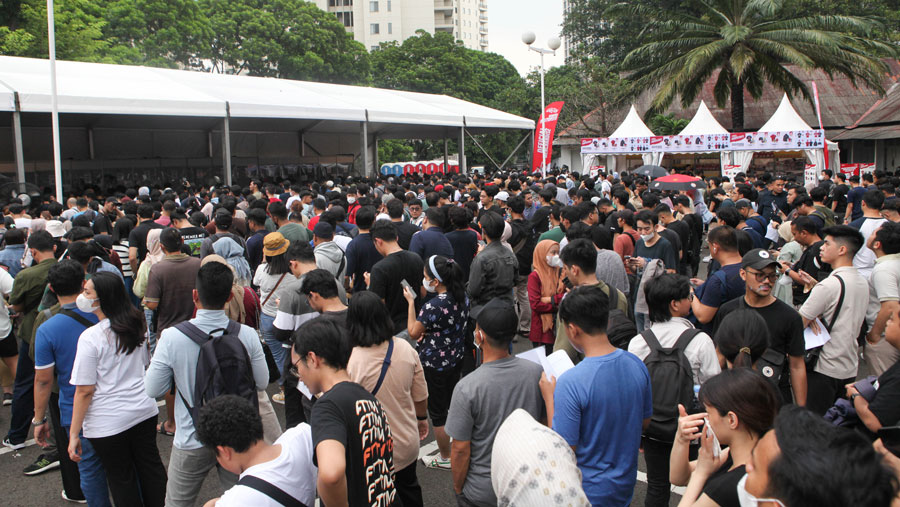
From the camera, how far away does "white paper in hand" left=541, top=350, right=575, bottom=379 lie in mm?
3135

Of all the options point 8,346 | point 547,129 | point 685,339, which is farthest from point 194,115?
point 685,339

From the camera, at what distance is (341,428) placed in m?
2.42

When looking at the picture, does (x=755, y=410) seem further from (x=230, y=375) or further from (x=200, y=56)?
(x=200, y=56)

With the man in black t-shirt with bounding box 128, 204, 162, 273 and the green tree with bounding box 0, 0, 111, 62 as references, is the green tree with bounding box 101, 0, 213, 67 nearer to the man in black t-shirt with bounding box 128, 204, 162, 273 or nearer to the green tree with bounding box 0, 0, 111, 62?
the green tree with bounding box 0, 0, 111, 62

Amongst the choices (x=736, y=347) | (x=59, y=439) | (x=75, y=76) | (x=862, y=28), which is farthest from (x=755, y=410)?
(x=862, y=28)

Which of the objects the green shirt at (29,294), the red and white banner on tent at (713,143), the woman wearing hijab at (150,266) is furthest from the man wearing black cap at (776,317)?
the red and white banner on tent at (713,143)

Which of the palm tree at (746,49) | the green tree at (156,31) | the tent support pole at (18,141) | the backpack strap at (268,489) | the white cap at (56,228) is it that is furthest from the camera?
the green tree at (156,31)

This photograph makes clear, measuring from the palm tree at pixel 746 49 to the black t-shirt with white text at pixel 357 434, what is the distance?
22.1 m

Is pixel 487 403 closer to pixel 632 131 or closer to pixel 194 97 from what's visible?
pixel 194 97

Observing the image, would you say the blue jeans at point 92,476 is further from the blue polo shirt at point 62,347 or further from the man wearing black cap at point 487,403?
the man wearing black cap at point 487,403

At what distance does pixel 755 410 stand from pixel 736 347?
1.17m

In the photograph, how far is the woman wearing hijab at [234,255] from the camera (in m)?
6.09

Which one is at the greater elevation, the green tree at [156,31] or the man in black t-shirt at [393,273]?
the green tree at [156,31]

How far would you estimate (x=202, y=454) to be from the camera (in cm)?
327
